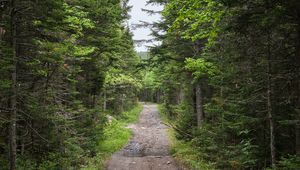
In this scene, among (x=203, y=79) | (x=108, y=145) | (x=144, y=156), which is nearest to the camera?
(x=203, y=79)

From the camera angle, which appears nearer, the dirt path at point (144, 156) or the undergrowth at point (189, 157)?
the undergrowth at point (189, 157)

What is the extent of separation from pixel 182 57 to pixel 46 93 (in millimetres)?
9212

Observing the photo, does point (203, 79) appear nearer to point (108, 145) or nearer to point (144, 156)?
point (144, 156)

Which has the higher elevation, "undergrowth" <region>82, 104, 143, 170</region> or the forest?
the forest

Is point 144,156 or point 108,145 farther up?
point 108,145

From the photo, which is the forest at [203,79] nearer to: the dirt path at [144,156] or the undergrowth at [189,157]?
the undergrowth at [189,157]

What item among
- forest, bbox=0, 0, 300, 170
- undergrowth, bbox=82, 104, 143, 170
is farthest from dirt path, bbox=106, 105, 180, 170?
forest, bbox=0, 0, 300, 170

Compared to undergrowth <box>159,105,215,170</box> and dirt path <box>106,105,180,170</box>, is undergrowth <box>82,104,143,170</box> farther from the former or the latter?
undergrowth <box>159,105,215,170</box>

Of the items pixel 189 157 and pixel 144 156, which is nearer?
pixel 189 157

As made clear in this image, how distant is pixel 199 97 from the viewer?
1762 cm

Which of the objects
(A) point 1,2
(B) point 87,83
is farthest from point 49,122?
(B) point 87,83

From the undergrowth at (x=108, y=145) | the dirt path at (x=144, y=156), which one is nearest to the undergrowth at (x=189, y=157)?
the dirt path at (x=144, y=156)

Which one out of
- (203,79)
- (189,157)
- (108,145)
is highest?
(203,79)

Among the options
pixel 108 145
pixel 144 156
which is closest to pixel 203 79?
pixel 144 156
